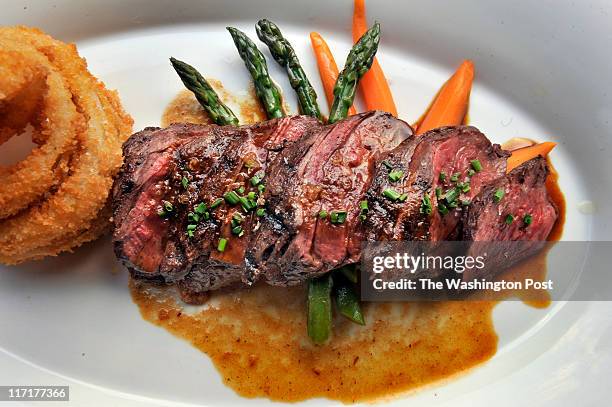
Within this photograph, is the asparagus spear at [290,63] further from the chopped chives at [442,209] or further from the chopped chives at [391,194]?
the chopped chives at [442,209]

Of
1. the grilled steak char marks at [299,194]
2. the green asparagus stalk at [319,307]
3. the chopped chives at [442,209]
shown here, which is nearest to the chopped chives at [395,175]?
the grilled steak char marks at [299,194]

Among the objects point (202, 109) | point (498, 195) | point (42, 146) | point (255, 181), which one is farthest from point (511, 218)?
point (42, 146)

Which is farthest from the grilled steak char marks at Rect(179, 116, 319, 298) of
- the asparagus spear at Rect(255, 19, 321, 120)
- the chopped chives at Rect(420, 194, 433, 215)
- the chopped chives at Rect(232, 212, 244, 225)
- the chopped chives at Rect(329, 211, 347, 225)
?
the chopped chives at Rect(420, 194, 433, 215)

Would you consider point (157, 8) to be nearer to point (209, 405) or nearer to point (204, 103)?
point (204, 103)

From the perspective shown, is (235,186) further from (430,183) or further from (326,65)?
(326,65)

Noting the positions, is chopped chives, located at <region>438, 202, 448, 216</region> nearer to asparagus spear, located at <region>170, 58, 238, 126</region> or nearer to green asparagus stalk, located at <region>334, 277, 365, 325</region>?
green asparagus stalk, located at <region>334, 277, 365, 325</region>

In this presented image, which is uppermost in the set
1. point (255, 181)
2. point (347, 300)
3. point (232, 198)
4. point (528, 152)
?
point (528, 152)
